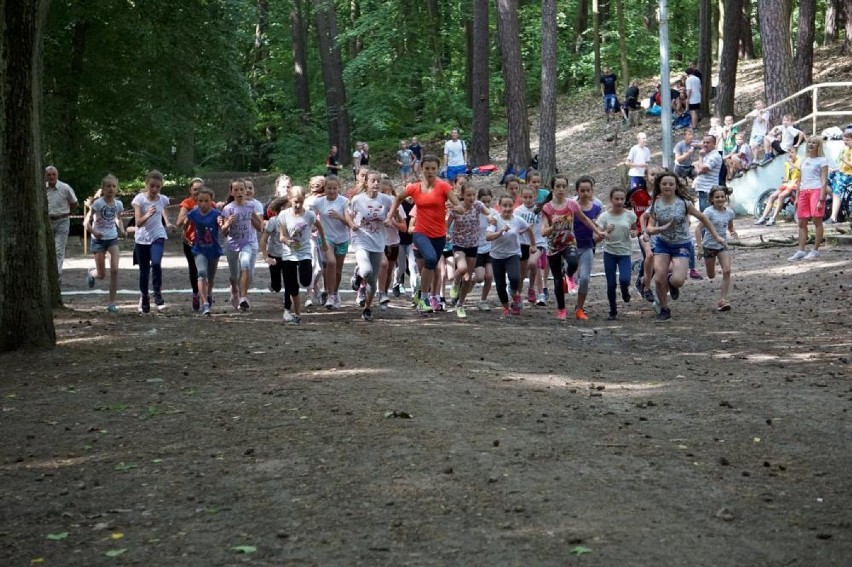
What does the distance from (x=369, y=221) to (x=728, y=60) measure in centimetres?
2120

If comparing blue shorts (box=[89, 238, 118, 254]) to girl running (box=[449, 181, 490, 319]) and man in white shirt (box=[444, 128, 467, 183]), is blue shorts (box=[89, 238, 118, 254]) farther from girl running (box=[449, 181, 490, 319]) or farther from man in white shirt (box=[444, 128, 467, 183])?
man in white shirt (box=[444, 128, 467, 183])

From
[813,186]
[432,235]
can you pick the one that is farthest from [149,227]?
[813,186]

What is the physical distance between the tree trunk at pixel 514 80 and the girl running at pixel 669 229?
17619mm

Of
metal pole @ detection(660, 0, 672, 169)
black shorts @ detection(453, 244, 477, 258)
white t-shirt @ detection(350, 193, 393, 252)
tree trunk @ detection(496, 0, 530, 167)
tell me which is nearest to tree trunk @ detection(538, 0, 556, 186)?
tree trunk @ detection(496, 0, 530, 167)

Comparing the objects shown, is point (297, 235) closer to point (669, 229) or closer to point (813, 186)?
point (669, 229)

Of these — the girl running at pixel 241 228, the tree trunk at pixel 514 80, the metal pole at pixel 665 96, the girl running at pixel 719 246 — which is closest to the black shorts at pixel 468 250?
the girl running at pixel 241 228

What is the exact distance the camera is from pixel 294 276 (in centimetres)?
1589

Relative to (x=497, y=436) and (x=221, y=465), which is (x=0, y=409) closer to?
(x=221, y=465)

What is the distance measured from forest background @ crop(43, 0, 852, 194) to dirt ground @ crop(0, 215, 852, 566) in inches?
671

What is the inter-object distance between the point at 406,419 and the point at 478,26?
96.3 feet

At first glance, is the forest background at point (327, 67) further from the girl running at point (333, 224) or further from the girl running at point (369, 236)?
the girl running at point (369, 236)

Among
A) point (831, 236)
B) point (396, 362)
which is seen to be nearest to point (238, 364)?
point (396, 362)

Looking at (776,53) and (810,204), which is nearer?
(810,204)

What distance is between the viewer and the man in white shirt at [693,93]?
120 ft
